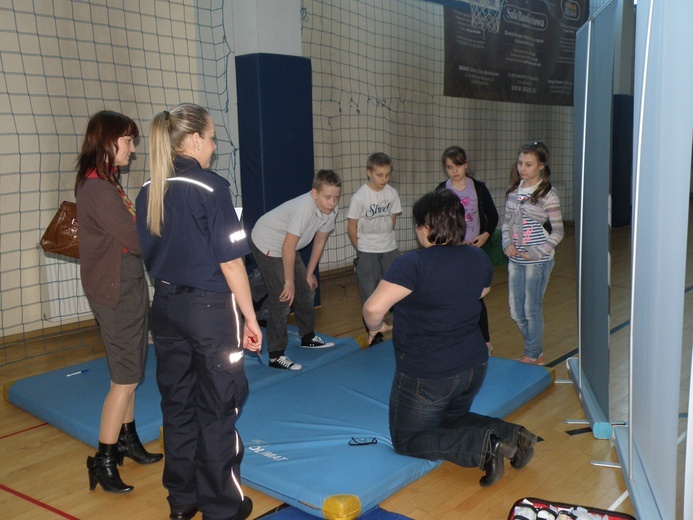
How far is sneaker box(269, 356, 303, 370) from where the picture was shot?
154 inches

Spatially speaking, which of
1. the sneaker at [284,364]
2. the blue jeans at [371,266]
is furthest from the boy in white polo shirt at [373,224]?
the sneaker at [284,364]

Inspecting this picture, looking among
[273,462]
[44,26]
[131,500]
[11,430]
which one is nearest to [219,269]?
[273,462]

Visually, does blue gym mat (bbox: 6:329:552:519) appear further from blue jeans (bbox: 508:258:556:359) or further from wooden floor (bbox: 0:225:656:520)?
Answer: blue jeans (bbox: 508:258:556:359)

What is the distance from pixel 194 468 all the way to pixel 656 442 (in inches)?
60.2

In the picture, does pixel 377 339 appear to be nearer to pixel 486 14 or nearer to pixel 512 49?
pixel 486 14

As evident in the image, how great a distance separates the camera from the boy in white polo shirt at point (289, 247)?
12.1 feet

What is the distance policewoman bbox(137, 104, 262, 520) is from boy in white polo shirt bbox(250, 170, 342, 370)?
1.42 metres

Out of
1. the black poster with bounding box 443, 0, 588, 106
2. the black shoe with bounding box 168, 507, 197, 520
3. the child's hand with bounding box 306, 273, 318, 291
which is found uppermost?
the black poster with bounding box 443, 0, 588, 106

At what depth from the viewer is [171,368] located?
2.30 metres

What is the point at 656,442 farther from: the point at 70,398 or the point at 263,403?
the point at 70,398

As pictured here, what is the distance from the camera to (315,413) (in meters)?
3.17

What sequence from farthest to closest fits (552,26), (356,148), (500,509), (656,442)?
(552,26) < (356,148) < (500,509) < (656,442)

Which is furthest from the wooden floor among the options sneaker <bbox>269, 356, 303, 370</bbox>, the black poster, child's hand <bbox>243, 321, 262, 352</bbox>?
the black poster

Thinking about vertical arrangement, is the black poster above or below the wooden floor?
above
